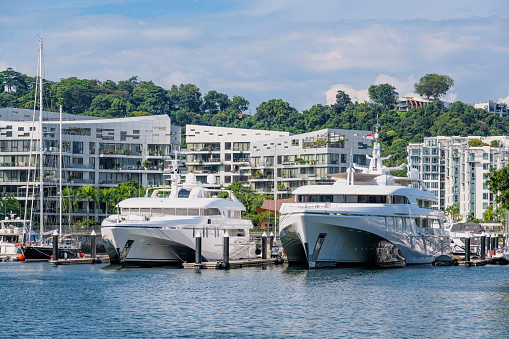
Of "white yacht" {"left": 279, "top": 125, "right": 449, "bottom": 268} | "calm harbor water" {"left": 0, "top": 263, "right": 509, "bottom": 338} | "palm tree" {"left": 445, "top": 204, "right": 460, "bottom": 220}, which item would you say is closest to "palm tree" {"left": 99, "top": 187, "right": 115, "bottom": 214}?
"calm harbor water" {"left": 0, "top": 263, "right": 509, "bottom": 338}

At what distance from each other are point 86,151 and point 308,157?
1420 inches

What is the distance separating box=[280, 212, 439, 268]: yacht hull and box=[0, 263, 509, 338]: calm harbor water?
1418mm

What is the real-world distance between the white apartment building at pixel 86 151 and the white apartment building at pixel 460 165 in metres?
52.0

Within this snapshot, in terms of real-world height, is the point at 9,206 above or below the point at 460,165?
below

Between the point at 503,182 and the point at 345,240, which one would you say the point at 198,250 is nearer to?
the point at 345,240

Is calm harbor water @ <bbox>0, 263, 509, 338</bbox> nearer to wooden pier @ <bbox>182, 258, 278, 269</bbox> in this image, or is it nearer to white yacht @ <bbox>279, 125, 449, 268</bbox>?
wooden pier @ <bbox>182, 258, 278, 269</bbox>

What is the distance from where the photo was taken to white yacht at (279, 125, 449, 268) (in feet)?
199

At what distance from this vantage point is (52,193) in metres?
126

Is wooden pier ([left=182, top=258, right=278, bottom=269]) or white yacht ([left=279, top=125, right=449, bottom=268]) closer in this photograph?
white yacht ([left=279, top=125, right=449, bottom=268])

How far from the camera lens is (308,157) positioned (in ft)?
446

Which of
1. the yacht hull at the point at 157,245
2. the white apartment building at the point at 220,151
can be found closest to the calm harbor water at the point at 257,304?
the yacht hull at the point at 157,245

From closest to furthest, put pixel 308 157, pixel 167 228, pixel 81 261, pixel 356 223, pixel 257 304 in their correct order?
1. pixel 257 304
2. pixel 356 223
3. pixel 167 228
4. pixel 81 261
5. pixel 308 157

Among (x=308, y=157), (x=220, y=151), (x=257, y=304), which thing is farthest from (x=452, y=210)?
(x=257, y=304)

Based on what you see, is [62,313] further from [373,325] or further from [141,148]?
[141,148]
